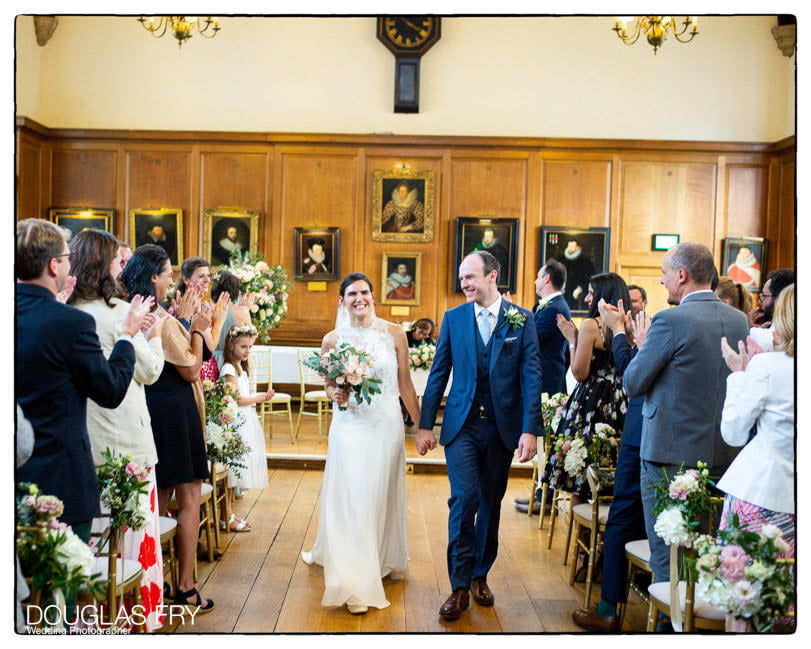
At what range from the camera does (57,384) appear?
9.76 feet

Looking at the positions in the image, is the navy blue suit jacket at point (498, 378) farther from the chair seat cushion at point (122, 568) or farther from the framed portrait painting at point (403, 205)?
the framed portrait painting at point (403, 205)

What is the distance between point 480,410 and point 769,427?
1.71 metres

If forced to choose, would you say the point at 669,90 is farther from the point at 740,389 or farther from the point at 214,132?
the point at 740,389

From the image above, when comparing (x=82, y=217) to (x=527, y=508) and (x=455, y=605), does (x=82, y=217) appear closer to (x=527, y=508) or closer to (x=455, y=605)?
(x=527, y=508)

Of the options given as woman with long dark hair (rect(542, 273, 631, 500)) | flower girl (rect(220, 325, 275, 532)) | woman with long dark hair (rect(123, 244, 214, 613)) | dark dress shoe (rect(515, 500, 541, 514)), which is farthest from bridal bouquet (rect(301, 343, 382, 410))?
dark dress shoe (rect(515, 500, 541, 514))

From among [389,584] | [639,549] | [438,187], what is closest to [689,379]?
[639,549]

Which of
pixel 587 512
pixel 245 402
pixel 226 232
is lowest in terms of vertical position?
pixel 587 512

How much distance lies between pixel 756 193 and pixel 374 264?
592 cm

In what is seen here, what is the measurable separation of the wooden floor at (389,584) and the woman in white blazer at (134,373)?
2.23 ft

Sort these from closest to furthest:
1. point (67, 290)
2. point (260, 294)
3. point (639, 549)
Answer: point (67, 290) < point (639, 549) < point (260, 294)

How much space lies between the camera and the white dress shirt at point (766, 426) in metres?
3.05

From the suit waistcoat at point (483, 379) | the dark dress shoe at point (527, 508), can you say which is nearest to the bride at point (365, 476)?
the suit waistcoat at point (483, 379)

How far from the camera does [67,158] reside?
41.0 ft

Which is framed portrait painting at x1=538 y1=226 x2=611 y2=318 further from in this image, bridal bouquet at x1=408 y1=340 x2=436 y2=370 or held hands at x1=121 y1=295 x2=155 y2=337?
held hands at x1=121 y1=295 x2=155 y2=337
